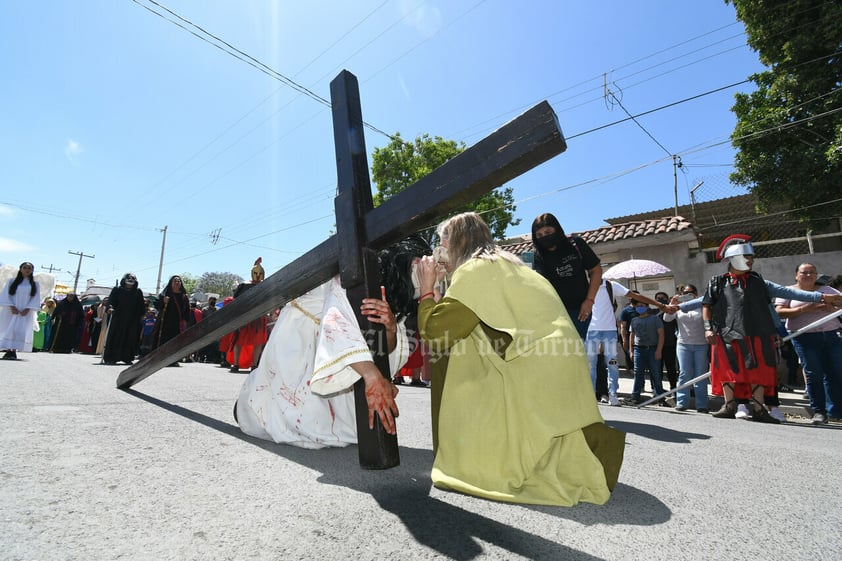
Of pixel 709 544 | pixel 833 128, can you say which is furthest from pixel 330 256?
pixel 833 128

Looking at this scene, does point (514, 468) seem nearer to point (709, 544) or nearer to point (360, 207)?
point (709, 544)

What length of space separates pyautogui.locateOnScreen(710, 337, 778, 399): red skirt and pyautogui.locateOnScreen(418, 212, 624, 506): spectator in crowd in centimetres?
378

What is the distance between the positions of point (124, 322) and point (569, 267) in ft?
27.8

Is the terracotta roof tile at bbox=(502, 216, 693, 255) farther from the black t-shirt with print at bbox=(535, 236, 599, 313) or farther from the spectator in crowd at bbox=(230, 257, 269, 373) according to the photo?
the black t-shirt with print at bbox=(535, 236, 599, 313)

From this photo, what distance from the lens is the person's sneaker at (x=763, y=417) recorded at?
170 inches

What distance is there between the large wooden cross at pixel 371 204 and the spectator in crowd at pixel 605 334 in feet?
13.9

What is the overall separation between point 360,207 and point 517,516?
1391mm

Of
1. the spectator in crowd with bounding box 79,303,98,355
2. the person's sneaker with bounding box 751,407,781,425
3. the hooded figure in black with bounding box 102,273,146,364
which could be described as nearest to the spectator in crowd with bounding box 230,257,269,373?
the hooded figure in black with bounding box 102,273,146,364

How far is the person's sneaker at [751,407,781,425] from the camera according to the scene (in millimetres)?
4324

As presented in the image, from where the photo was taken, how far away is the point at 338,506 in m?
1.49

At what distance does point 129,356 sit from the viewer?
8.26 metres

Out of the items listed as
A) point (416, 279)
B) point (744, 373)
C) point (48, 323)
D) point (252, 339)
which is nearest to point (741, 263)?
point (744, 373)

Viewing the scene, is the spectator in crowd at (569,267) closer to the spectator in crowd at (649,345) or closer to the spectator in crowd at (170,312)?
the spectator in crowd at (649,345)

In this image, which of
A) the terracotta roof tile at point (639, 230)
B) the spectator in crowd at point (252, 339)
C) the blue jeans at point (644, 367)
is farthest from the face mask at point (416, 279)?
the terracotta roof tile at point (639, 230)
